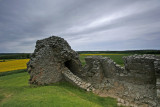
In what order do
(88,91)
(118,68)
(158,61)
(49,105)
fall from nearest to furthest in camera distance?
1. (49,105)
2. (158,61)
3. (88,91)
4. (118,68)

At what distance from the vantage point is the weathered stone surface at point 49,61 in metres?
9.12

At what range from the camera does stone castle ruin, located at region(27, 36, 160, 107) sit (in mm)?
7433

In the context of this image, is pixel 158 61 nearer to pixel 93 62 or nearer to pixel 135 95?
pixel 135 95

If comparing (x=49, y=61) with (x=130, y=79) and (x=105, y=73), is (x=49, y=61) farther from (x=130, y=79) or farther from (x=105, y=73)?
(x=130, y=79)

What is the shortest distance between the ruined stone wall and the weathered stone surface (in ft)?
8.64

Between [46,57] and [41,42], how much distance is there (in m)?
2.15

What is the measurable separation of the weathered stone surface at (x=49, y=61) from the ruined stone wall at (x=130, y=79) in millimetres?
2633

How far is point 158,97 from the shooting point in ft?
21.0

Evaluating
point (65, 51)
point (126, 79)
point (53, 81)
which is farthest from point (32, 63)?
point (126, 79)

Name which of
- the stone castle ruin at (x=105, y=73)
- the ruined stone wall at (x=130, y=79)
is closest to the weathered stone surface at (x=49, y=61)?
the stone castle ruin at (x=105, y=73)

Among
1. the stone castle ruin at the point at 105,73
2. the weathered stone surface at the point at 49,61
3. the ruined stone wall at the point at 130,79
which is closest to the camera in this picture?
the ruined stone wall at the point at 130,79

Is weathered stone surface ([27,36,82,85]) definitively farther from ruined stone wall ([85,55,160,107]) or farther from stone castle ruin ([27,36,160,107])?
ruined stone wall ([85,55,160,107])

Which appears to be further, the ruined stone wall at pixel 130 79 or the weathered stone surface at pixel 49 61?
the weathered stone surface at pixel 49 61

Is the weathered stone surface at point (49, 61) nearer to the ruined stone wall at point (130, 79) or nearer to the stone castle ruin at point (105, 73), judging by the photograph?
the stone castle ruin at point (105, 73)
